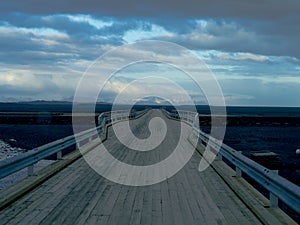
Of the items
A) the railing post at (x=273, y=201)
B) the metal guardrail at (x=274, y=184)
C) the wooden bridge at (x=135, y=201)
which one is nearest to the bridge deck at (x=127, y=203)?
the wooden bridge at (x=135, y=201)

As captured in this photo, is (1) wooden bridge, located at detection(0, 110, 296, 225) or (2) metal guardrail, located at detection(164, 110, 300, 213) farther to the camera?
(1) wooden bridge, located at detection(0, 110, 296, 225)

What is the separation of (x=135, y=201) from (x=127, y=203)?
0.80 ft

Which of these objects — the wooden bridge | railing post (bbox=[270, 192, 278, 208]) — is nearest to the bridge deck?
the wooden bridge

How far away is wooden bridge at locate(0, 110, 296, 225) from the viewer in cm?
A: 761

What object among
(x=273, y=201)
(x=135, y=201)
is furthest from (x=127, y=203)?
(x=273, y=201)

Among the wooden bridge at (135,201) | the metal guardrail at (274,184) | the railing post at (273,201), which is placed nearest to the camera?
the metal guardrail at (274,184)

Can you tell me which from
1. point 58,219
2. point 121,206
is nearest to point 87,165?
point 121,206

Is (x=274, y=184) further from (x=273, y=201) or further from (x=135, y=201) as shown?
(x=135, y=201)

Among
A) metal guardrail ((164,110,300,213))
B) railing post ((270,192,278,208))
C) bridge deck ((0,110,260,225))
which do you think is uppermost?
metal guardrail ((164,110,300,213))

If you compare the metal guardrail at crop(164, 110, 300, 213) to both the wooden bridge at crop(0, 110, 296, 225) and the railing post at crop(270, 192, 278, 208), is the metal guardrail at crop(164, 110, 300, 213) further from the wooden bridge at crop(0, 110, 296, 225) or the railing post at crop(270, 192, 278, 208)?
the wooden bridge at crop(0, 110, 296, 225)

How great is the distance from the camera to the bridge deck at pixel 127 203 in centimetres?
761

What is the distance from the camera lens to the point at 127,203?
8805mm

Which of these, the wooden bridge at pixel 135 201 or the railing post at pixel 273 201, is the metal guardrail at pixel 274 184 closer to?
the railing post at pixel 273 201

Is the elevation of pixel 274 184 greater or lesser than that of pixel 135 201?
greater
